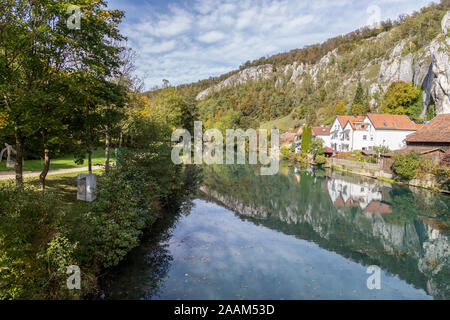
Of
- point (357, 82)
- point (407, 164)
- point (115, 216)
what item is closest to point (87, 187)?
point (115, 216)

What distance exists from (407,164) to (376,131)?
74.3 ft

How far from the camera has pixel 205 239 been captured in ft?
49.7

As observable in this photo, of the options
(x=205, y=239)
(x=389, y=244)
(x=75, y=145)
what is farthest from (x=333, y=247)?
(x=75, y=145)

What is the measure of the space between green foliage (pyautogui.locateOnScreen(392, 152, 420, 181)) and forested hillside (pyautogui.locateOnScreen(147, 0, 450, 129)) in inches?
1245

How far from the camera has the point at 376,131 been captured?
50.3 meters

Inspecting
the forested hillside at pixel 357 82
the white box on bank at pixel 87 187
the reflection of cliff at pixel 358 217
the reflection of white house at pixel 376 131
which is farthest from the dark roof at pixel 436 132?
the white box on bank at pixel 87 187

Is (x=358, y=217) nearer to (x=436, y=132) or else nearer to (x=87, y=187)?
(x=87, y=187)

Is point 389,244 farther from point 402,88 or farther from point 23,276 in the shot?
point 402,88

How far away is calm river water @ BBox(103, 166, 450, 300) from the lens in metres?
10.4

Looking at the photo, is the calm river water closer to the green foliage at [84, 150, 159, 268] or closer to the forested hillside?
the green foliage at [84, 150, 159, 268]

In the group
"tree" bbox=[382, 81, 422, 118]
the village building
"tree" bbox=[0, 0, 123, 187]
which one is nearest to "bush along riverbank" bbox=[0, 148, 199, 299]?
"tree" bbox=[0, 0, 123, 187]

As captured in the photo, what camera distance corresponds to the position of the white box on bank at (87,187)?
43.0 feet
